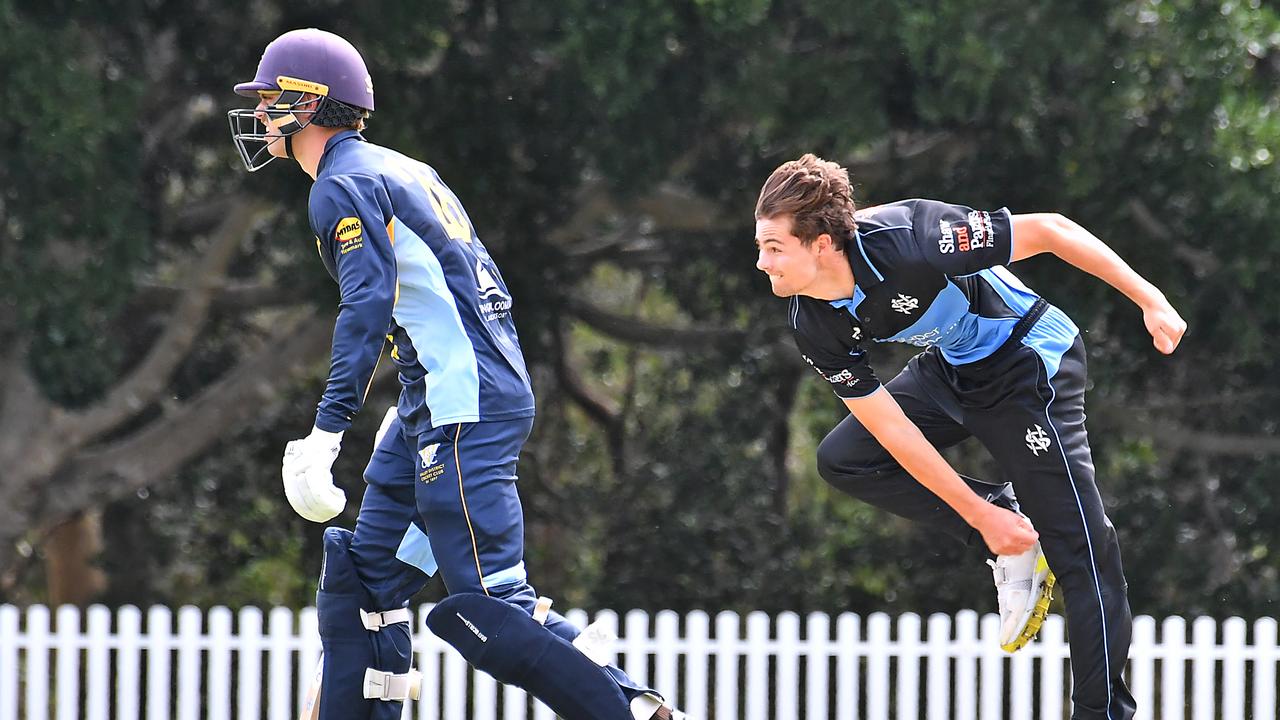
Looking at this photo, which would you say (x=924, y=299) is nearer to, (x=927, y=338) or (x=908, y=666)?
(x=927, y=338)

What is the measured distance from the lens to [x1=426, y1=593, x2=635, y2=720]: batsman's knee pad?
136 inches

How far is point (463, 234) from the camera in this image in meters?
3.76

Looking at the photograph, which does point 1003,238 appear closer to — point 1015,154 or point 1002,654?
point 1002,654

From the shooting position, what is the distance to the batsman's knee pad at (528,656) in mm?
3449

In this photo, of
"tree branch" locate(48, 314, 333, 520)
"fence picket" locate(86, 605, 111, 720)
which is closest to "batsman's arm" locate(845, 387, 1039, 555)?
"fence picket" locate(86, 605, 111, 720)

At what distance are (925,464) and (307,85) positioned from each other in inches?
71.3

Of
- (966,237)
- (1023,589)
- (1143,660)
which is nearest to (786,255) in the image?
(966,237)

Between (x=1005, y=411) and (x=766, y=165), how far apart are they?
453 cm

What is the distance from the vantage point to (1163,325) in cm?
359

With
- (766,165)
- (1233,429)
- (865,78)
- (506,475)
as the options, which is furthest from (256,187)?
(1233,429)

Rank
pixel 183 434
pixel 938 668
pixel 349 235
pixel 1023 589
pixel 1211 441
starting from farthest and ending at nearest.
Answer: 1. pixel 1211 441
2. pixel 183 434
3. pixel 938 668
4. pixel 1023 589
5. pixel 349 235

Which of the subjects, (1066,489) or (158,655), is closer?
(1066,489)

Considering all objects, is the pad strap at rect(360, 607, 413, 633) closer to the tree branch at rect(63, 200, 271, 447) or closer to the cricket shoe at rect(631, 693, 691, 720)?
the cricket shoe at rect(631, 693, 691, 720)

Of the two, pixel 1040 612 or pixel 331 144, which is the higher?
pixel 331 144
